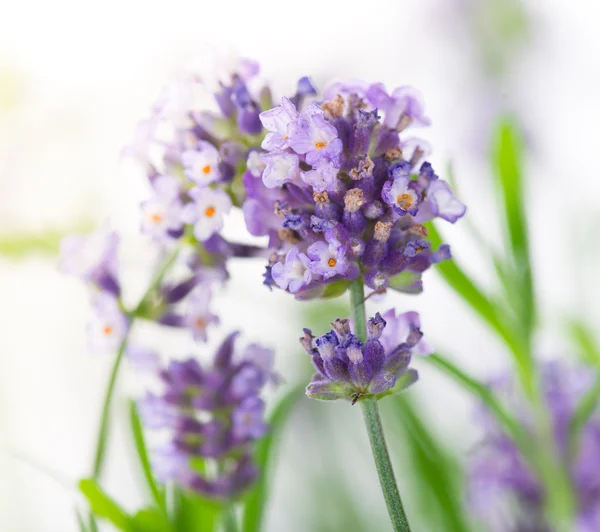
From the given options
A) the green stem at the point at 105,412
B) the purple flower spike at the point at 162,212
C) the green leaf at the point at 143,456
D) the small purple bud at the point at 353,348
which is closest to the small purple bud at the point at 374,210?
the small purple bud at the point at 353,348

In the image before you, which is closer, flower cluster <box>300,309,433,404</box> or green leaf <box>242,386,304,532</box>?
flower cluster <box>300,309,433,404</box>

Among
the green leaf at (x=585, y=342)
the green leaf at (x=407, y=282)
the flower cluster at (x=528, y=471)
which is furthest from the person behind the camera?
the green leaf at (x=585, y=342)

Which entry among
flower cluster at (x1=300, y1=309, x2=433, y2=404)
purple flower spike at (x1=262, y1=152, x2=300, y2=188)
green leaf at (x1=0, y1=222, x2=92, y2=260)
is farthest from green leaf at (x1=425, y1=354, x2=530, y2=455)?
green leaf at (x1=0, y1=222, x2=92, y2=260)

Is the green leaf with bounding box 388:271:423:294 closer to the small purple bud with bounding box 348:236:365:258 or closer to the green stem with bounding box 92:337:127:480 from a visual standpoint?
the small purple bud with bounding box 348:236:365:258

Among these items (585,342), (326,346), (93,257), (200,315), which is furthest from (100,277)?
(585,342)

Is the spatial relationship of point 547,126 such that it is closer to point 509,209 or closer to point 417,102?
point 509,209

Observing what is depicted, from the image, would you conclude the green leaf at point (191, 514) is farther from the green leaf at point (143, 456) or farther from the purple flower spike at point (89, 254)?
the purple flower spike at point (89, 254)

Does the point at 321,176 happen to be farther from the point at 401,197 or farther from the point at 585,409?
the point at 585,409

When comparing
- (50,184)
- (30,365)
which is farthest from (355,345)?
(30,365)
